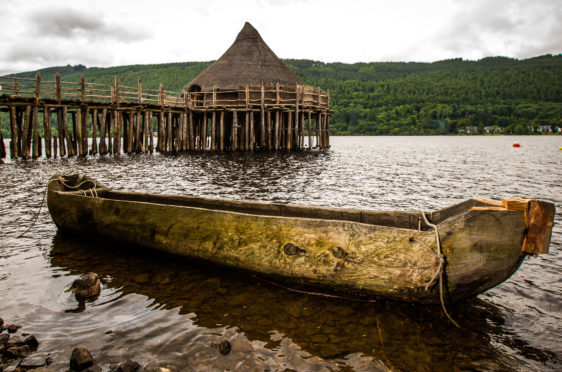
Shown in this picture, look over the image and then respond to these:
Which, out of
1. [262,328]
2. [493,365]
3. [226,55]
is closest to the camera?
[493,365]

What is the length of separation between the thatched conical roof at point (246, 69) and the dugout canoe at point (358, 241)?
23.1 metres

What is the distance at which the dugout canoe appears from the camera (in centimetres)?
353

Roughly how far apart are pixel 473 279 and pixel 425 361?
3.30 feet

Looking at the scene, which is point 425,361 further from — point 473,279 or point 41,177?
point 41,177

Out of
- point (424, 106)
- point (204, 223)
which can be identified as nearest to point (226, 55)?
point (204, 223)

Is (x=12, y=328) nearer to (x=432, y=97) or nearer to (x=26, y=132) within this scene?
(x=26, y=132)

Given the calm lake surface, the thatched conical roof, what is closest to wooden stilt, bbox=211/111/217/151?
the thatched conical roof

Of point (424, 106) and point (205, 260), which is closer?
point (205, 260)

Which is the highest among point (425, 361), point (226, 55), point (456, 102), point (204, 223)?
point (456, 102)

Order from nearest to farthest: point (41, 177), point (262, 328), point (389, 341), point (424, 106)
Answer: point (389, 341), point (262, 328), point (41, 177), point (424, 106)

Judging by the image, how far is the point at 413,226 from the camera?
5016 millimetres

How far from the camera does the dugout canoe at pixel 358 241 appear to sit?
3.53m

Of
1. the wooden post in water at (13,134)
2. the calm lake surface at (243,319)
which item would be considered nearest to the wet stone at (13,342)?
the calm lake surface at (243,319)

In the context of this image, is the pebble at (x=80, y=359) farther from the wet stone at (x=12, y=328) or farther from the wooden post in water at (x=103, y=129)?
the wooden post in water at (x=103, y=129)
